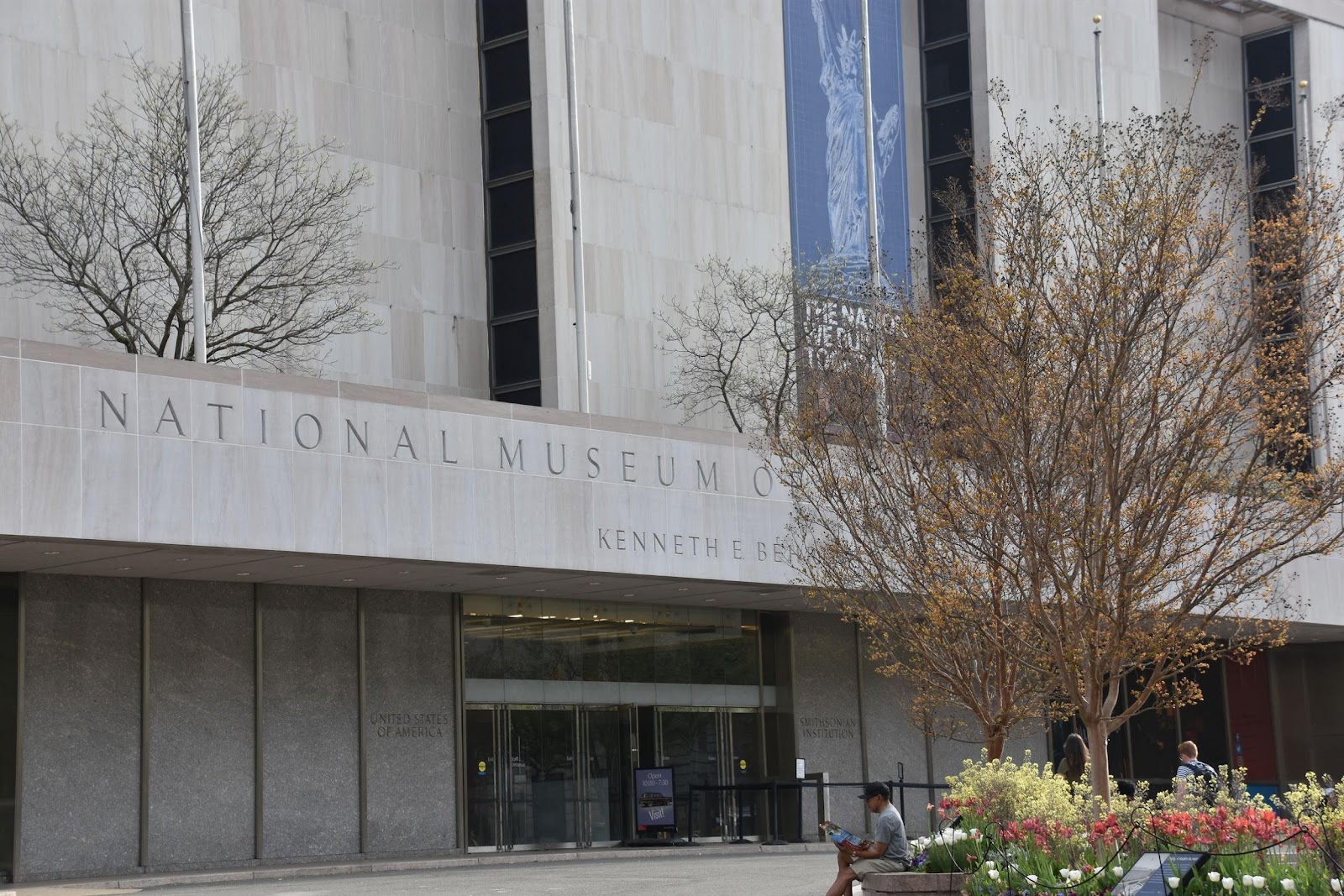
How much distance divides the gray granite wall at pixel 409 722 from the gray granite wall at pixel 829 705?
818 cm

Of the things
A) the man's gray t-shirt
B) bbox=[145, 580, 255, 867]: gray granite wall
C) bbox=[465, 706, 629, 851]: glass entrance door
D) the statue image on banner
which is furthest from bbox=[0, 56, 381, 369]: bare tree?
the man's gray t-shirt

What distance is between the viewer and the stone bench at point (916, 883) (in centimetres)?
1566

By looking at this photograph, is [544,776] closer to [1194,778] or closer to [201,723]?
[201,723]

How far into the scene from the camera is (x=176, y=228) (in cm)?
3030

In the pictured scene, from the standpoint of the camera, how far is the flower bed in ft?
42.1

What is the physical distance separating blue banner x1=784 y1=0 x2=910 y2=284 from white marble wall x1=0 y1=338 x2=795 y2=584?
9685 millimetres

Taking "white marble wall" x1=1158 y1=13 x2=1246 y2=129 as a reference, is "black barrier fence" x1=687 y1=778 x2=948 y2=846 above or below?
below

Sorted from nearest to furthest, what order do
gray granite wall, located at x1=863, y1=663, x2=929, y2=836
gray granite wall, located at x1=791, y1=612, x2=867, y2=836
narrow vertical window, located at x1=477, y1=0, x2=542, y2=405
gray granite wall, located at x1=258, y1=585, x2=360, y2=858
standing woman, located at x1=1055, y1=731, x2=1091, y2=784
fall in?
1. standing woman, located at x1=1055, y1=731, x2=1091, y2=784
2. gray granite wall, located at x1=258, y1=585, x2=360, y2=858
3. narrow vertical window, located at x1=477, y1=0, x2=542, y2=405
4. gray granite wall, located at x1=791, y1=612, x2=867, y2=836
5. gray granite wall, located at x1=863, y1=663, x2=929, y2=836

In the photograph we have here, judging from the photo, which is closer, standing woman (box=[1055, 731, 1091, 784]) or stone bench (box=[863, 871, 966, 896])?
stone bench (box=[863, 871, 966, 896])

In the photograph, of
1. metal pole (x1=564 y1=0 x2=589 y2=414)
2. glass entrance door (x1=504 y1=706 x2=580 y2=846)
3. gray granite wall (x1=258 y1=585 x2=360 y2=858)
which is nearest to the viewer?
gray granite wall (x1=258 y1=585 x2=360 y2=858)

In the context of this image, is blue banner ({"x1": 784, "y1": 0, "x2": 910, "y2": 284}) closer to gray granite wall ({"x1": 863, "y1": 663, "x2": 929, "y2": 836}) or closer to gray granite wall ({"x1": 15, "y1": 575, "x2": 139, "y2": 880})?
gray granite wall ({"x1": 863, "y1": 663, "x2": 929, "y2": 836})

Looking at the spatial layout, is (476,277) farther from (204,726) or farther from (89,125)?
(204,726)

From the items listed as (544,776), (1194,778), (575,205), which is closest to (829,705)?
(544,776)

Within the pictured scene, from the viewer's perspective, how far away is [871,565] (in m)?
25.5
